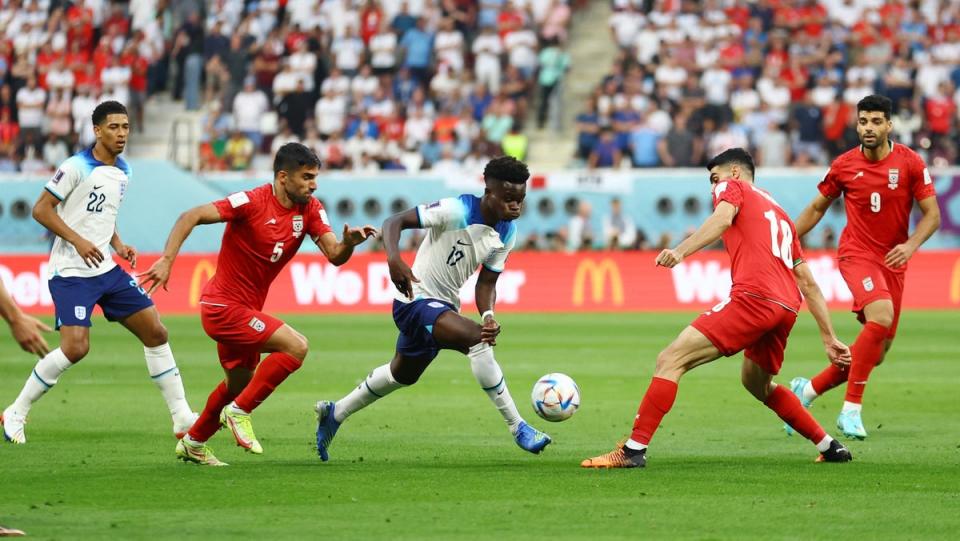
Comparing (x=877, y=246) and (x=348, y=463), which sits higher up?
(x=877, y=246)

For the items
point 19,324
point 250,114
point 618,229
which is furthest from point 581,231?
point 19,324

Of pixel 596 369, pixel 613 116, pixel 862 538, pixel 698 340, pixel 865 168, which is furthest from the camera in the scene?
pixel 613 116

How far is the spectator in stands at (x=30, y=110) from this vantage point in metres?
32.9

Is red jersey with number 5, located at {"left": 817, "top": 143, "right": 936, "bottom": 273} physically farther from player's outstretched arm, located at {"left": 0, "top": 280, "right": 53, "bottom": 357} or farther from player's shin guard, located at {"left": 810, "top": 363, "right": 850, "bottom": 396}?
player's outstretched arm, located at {"left": 0, "top": 280, "right": 53, "bottom": 357}

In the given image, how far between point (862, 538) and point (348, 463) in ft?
12.8

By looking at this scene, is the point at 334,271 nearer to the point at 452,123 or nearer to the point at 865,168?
the point at 452,123

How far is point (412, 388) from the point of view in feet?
52.8

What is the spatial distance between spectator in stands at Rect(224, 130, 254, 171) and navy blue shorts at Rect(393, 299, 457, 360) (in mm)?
21773

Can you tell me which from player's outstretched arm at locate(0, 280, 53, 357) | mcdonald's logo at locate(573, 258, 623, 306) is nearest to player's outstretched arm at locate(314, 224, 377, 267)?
player's outstretched arm at locate(0, 280, 53, 357)

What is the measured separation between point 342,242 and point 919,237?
4501mm

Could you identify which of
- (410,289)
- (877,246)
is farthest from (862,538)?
(877,246)

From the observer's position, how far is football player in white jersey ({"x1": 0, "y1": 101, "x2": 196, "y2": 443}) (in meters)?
11.3

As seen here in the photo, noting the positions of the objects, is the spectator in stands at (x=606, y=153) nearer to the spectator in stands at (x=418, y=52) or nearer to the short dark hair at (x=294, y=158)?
the spectator in stands at (x=418, y=52)

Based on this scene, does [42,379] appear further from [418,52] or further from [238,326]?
[418,52]
